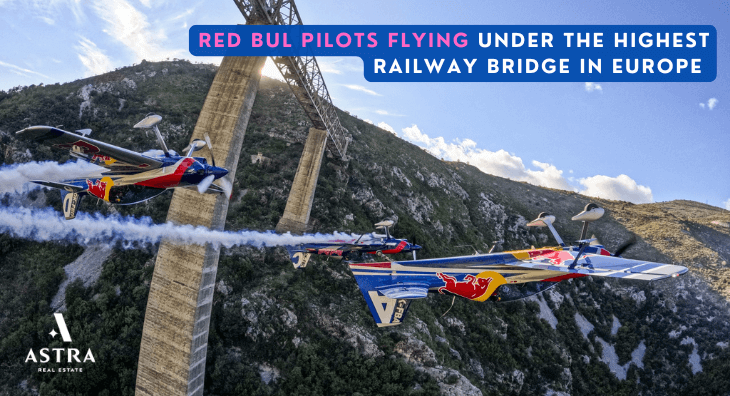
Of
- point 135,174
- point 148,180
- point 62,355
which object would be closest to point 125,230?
point 135,174

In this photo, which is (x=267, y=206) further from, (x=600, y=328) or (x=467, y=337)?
(x=600, y=328)

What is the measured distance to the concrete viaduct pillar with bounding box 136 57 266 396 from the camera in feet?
59.4

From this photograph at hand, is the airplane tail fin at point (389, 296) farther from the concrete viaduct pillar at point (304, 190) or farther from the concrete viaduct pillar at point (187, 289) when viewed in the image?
the concrete viaduct pillar at point (304, 190)

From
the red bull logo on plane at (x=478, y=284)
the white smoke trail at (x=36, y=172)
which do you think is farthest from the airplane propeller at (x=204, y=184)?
the red bull logo on plane at (x=478, y=284)

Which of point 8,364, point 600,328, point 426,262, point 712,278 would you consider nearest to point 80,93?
point 8,364

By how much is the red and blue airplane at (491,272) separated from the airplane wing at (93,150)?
33.3 feet

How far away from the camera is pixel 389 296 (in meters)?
14.7

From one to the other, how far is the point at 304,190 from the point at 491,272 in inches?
Result: 1009

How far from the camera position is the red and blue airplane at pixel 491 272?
12.1 meters

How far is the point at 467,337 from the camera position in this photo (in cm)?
3225

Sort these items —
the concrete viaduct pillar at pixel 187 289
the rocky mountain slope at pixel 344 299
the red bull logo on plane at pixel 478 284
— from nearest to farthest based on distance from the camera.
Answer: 1. the red bull logo on plane at pixel 478 284
2. the concrete viaduct pillar at pixel 187 289
3. the rocky mountain slope at pixel 344 299

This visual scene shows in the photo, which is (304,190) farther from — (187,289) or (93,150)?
(93,150)

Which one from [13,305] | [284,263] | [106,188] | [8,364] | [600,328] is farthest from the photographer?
[600,328]

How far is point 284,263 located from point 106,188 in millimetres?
20837
